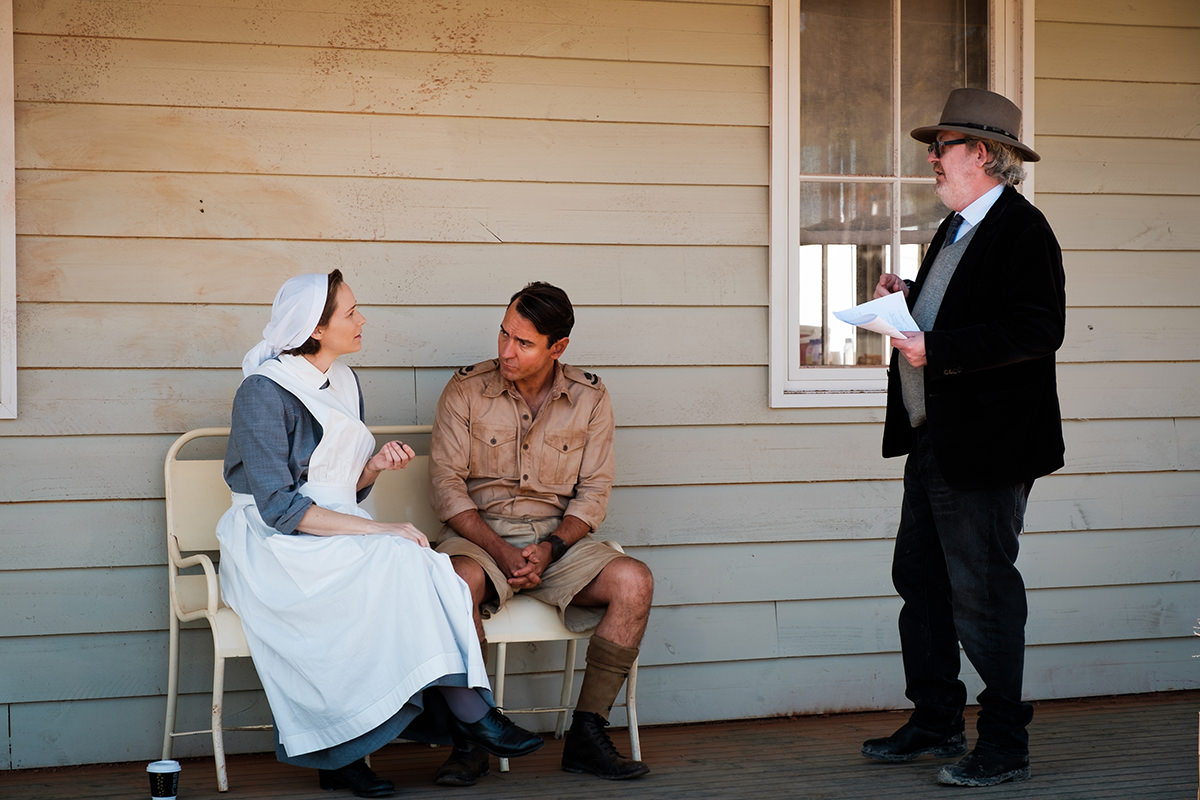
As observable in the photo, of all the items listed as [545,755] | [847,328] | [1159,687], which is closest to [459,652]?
[545,755]

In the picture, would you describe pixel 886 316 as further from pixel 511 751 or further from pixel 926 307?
pixel 511 751

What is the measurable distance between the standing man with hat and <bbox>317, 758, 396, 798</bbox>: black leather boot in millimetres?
1399

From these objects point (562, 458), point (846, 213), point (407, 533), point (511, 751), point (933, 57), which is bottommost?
point (511, 751)

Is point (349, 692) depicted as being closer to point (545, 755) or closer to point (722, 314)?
point (545, 755)

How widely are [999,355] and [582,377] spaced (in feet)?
3.75

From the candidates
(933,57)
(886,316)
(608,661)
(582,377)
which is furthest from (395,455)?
(933,57)

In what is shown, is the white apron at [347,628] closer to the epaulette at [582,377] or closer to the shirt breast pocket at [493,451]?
the shirt breast pocket at [493,451]

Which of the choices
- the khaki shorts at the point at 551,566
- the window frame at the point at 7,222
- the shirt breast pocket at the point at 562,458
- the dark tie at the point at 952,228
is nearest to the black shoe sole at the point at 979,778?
the khaki shorts at the point at 551,566

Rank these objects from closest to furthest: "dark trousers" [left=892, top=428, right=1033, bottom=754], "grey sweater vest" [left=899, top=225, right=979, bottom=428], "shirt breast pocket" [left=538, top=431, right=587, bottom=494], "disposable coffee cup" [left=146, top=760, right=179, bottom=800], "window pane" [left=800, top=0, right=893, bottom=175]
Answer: "disposable coffee cup" [left=146, top=760, right=179, bottom=800]
"dark trousers" [left=892, top=428, right=1033, bottom=754]
"grey sweater vest" [left=899, top=225, right=979, bottom=428]
"shirt breast pocket" [left=538, top=431, right=587, bottom=494]
"window pane" [left=800, top=0, right=893, bottom=175]

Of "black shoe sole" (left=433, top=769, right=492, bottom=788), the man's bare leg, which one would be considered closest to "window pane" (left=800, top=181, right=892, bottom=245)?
the man's bare leg

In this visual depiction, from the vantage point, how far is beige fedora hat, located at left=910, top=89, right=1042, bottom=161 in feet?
10.6

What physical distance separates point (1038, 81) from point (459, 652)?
263 centimetres

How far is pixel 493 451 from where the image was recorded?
3.49 m

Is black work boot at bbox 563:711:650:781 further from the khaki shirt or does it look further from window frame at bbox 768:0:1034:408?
window frame at bbox 768:0:1034:408
